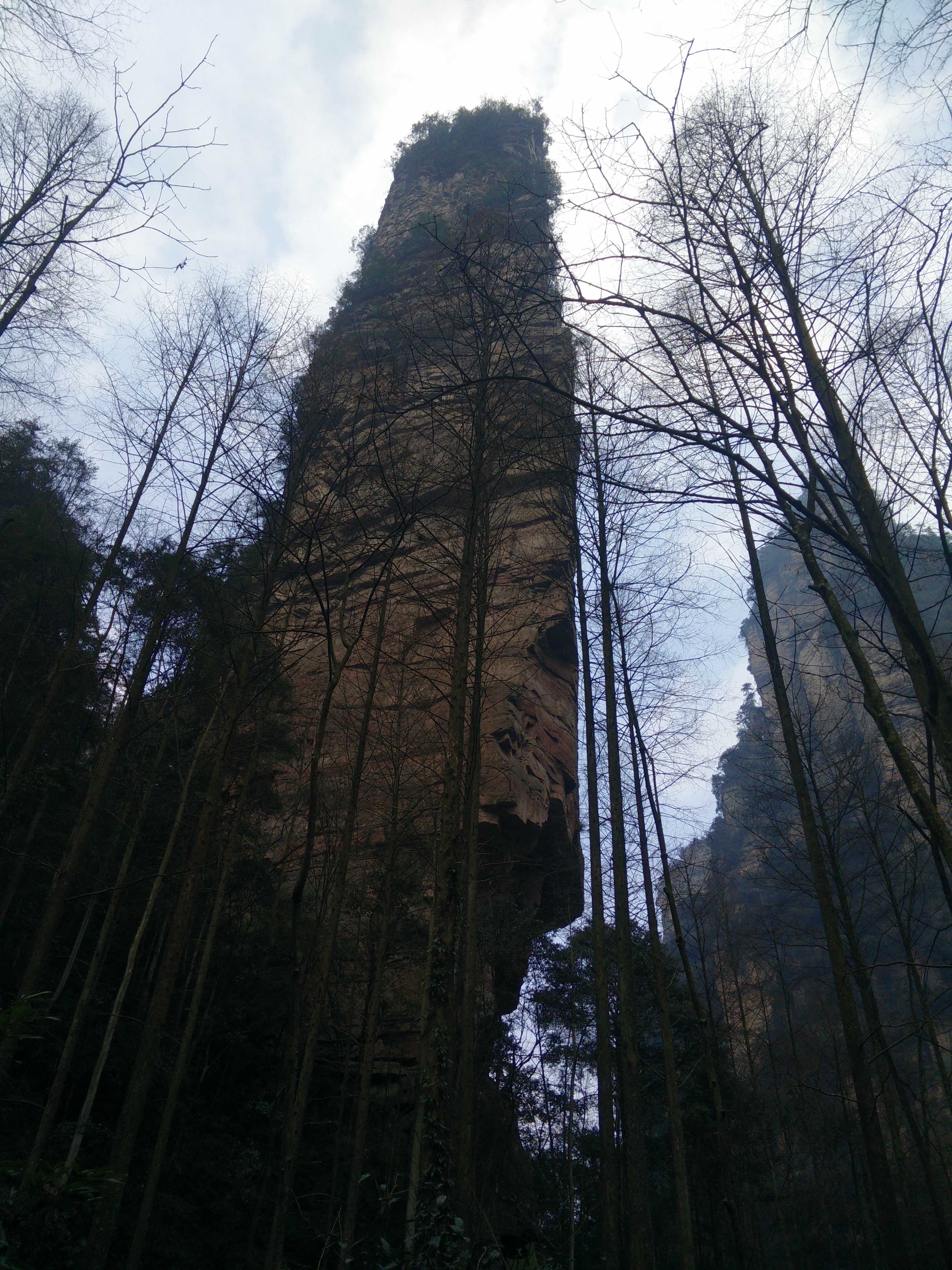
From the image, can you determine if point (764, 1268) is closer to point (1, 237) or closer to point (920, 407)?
point (920, 407)

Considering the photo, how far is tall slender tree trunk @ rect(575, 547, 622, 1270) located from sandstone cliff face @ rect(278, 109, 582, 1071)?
1660 mm

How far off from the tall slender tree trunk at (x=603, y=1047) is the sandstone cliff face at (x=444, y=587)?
1.66 m

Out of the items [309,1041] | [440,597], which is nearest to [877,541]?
[309,1041]

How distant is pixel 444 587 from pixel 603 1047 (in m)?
8.82

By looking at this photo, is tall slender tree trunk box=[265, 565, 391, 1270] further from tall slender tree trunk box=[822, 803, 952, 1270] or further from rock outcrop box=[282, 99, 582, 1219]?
tall slender tree trunk box=[822, 803, 952, 1270]

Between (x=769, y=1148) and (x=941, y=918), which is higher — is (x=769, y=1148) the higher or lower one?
the lower one

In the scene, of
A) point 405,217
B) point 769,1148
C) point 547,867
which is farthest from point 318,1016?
point 405,217

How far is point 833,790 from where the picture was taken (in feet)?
30.3

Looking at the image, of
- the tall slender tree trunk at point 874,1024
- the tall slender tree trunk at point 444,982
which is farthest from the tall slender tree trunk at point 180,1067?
the tall slender tree trunk at point 874,1024

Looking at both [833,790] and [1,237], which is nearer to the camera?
[1,237]

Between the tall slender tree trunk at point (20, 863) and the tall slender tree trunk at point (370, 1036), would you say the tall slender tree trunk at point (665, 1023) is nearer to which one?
the tall slender tree trunk at point (370, 1036)

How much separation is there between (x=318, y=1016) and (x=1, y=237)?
7.25m

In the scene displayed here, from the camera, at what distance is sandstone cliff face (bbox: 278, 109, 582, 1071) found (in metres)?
4.84

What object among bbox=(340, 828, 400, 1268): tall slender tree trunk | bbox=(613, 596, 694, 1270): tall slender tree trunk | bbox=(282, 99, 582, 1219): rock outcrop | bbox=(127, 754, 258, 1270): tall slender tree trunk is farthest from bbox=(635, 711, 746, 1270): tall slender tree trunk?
bbox=(127, 754, 258, 1270): tall slender tree trunk
